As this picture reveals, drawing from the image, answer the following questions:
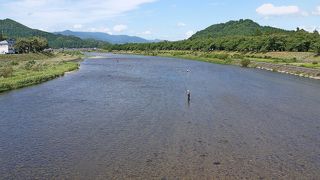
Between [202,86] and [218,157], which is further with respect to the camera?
[202,86]

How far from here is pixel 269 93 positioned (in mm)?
46594

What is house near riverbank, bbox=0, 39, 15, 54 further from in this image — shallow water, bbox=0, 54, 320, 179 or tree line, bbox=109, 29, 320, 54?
shallow water, bbox=0, 54, 320, 179

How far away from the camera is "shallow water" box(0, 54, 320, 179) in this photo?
64.3 ft

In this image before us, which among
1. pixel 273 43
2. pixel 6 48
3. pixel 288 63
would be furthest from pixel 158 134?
pixel 6 48

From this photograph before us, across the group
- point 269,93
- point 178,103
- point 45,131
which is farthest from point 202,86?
point 45,131

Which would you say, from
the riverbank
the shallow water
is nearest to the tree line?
the riverbank

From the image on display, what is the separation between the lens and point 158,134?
26.6m

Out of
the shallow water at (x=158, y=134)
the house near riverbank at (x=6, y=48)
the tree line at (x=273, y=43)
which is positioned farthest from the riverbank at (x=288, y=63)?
the house near riverbank at (x=6, y=48)

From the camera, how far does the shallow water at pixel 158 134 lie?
19.6 metres

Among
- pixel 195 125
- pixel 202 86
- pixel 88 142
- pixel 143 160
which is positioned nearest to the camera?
pixel 143 160

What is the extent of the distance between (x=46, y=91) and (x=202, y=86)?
20202mm

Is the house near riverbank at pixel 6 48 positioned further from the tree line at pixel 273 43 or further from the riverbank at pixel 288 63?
the tree line at pixel 273 43

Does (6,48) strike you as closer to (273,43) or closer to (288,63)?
(273,43)

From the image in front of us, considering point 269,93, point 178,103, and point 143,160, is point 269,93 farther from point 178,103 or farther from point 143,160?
point 143,160
